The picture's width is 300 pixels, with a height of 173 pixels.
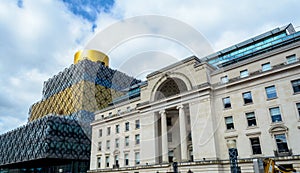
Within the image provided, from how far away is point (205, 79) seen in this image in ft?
121

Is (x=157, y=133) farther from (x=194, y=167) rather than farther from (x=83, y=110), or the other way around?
(x=83, y=110)

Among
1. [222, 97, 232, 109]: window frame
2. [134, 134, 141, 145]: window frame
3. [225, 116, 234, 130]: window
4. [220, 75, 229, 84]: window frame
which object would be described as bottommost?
[134, 134, 141, 145]: window frame

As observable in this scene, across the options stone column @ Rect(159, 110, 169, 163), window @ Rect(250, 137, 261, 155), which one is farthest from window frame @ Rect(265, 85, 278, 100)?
stone column @ Rect(159, 110, 169, 163)

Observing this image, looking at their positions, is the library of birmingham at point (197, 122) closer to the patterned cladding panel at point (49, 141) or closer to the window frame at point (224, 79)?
the window frame at point (224, 79)

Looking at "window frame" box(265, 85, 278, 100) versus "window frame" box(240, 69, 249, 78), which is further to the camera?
"window frame" box(240, 69, 249, 78)

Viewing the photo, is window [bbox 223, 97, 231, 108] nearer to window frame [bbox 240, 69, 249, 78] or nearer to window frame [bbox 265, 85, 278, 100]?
window frame [bbox 240, 69, 249, 78]

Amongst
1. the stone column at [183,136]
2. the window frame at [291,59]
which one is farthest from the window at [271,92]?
the stone column at [183,136]

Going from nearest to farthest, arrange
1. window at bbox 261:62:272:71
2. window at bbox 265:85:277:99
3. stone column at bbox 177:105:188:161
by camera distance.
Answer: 1. window at bbox 265:85:277:99
2. window at bbox 261:62:272:71
3. stone column at bbox 177:105:188:161

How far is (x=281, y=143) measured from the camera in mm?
28953

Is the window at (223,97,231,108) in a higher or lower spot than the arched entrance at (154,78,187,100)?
lower

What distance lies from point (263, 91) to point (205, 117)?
870 cm

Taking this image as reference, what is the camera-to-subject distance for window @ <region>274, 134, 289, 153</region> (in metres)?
28.6

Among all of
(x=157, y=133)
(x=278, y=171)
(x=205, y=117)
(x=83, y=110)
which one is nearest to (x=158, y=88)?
(x=157, y=133)

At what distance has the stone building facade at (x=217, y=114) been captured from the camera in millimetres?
29938
